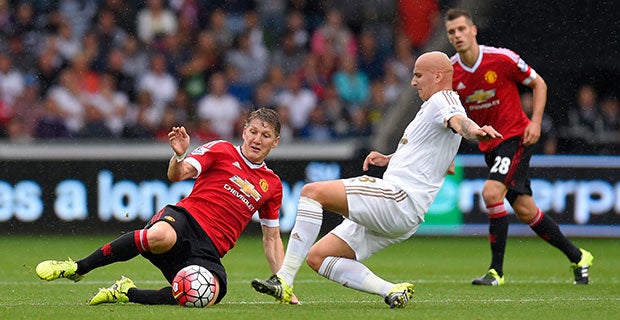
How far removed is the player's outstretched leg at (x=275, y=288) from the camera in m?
6.68

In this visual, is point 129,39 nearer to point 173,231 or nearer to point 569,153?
point 569,153

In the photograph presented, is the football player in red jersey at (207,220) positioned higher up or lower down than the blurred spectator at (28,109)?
higher up

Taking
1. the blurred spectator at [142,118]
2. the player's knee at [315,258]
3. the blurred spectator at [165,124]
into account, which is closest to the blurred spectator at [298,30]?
the blurred spectator at [165,124]

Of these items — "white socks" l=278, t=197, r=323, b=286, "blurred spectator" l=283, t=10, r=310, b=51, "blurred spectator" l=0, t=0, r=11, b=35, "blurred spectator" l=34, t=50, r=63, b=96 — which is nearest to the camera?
"white socks" l=278, t=197, r=323, b=286

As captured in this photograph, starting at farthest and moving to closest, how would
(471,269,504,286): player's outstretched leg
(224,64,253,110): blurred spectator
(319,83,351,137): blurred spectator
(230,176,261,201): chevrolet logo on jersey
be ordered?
(224,64,253,110): blurred spectator → (319,83,351,137): blurred spectator → (471,269,504,286): player's outstretched leg → (230,176,261,201): chevrolet logo on jersey

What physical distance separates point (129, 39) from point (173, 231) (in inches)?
399

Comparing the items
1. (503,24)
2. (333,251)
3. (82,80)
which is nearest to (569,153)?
(503,24)

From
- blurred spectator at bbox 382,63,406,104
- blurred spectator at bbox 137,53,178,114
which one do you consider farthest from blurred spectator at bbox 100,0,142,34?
blurred spectator at bbox 382,63,406,104

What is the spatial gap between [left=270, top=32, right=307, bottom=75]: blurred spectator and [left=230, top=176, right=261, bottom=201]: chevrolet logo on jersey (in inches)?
376

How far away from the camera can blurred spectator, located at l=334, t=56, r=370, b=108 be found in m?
16.7

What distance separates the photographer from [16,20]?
17047 millimetres

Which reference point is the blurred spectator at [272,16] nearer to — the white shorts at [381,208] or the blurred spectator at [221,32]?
the blurred spectator at [221,32]

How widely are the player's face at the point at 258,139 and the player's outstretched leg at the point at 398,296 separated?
4.04 feet

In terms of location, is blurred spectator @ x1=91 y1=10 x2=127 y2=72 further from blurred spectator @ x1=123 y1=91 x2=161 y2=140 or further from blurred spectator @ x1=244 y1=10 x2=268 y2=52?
blurred spectator @ x1=244 y1=10 x2=268 y2=52
